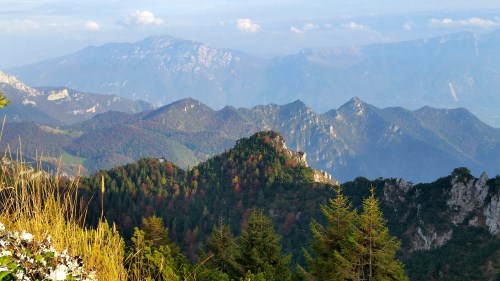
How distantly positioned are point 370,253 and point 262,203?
110 m

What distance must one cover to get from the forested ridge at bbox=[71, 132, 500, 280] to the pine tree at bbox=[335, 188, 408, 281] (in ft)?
86.1

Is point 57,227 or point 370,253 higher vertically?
point 57,227

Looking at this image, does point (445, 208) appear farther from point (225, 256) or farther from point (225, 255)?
point (225, 256)

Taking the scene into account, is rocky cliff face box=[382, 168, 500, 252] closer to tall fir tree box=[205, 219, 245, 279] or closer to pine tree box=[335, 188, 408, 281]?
tall fir tree box=[205, 219, 245, 279]

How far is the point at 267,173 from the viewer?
458 feet

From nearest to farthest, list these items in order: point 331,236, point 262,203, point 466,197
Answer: point 331,236 → point 466,197 → point 262,203

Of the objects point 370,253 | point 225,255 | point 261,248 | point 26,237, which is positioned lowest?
point 225,255

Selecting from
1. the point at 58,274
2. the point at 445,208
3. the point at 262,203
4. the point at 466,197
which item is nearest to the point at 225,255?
the point at 58,274

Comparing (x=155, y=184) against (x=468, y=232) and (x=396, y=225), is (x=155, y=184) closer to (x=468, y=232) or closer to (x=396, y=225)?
(x=396, y=225)

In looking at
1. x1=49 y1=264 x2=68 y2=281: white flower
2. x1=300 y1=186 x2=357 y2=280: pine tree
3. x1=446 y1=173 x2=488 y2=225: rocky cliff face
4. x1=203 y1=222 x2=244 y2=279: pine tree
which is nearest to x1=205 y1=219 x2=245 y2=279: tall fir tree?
x1=203 y1=222 x2=244 y2=279: pine tree

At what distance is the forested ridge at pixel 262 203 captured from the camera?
243 feet

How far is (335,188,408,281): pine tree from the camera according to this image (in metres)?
19.8

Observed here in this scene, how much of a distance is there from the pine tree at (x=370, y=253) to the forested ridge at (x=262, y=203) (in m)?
26.2

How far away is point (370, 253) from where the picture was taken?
19859 millimetres
